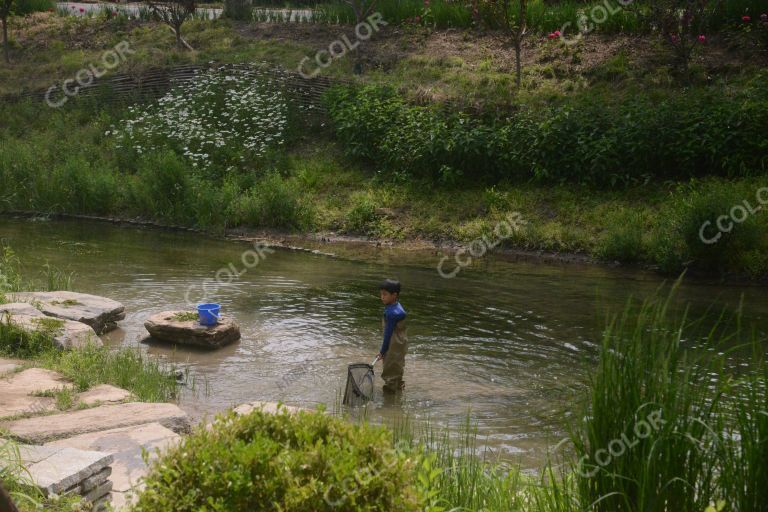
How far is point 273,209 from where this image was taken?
1683 cm

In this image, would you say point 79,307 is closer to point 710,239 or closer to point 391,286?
point 391,286

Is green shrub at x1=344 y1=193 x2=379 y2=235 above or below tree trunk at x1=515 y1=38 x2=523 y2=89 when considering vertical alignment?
below

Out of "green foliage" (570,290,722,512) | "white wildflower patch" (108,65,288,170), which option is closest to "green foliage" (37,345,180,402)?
"green foliage" (570,290,722,512)

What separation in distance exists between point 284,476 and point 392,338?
16.3 ft

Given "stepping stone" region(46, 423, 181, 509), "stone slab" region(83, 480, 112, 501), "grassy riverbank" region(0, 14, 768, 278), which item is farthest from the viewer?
"grassy riverbank" region(0, 14, 768, 278)

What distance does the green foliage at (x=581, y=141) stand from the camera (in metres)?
15.0

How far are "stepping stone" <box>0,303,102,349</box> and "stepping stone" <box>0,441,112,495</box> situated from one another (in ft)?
12.0

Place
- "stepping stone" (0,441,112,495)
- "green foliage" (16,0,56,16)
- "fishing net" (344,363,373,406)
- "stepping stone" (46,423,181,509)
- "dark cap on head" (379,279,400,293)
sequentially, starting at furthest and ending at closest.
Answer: "green foliage" (16,0,56,16), "dark cap on head" (379,279,400,293), "fishing net" (344,363,373,406), "stepping stone" (46,423,181,509), "stepping stone" (0,441,112,495)

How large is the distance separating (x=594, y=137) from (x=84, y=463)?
40.8ft

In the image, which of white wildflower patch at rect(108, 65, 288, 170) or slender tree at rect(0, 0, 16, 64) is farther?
slender tree at rect(0, 0, 16, 64)

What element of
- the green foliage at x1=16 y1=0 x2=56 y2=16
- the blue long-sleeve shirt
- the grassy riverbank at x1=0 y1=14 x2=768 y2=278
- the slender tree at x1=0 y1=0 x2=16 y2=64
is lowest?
the blue long-sleeve shirt

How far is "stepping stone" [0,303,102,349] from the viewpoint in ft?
29.9

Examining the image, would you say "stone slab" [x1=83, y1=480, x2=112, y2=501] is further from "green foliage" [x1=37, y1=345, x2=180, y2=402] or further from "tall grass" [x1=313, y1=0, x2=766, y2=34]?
"tall grass" [x1=313, y1=0, x2=766, y2=34]

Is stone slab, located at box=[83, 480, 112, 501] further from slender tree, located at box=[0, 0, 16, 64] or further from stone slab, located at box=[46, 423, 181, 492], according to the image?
slender tree, located at box=[0, 0, 16, 64]
